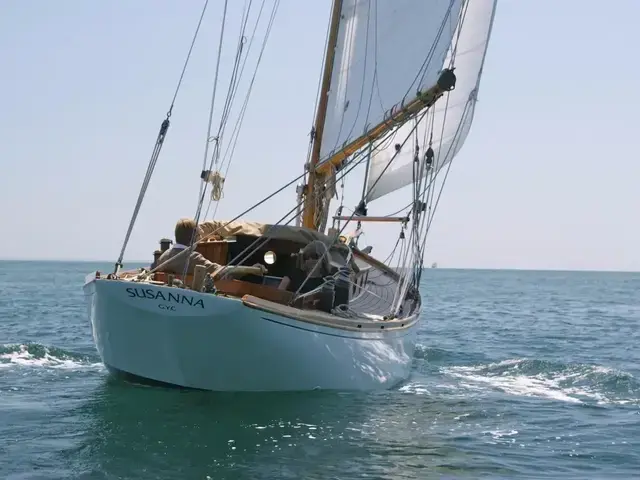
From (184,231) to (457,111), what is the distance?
796cm

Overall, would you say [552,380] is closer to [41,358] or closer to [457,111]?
[457,111]

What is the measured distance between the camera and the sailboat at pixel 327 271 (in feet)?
39.8

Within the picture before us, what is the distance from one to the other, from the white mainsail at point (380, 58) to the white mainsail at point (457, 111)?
101cm

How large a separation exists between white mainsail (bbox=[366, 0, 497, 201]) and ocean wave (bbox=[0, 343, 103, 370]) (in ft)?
22.0

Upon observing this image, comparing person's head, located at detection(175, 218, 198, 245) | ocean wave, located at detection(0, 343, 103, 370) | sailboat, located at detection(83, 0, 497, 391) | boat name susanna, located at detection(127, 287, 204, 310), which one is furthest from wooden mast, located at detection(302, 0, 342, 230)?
boat name susanna, located at detection(127, 287, 204, 310)

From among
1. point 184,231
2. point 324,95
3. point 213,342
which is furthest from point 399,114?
point 213,342

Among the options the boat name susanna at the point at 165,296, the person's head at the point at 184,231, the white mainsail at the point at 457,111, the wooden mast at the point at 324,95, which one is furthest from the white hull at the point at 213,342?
the wooden mast at the point at 324,95

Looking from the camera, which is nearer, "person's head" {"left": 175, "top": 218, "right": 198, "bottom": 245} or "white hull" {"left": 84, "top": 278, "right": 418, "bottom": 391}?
"white hull" {"left": 84, "top": 278, "right": 418, "bottom": 391}

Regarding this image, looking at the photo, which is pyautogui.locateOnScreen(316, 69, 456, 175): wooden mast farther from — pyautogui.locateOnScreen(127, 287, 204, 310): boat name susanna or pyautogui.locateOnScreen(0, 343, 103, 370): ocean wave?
pyautogui.locateOnScreen(0, 343, 103, 370): ocean wave

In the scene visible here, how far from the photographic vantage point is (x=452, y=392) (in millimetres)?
15070

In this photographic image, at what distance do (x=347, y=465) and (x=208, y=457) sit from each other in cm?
158

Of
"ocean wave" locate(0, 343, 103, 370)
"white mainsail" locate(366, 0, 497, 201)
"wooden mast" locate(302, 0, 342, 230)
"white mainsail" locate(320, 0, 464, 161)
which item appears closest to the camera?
"white mainsail" locate(320, 0, 464, 161)

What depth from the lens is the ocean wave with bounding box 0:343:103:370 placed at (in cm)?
1697

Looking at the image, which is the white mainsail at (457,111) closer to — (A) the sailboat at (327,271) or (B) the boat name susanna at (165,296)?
(A) the sailboat at (327,271)
